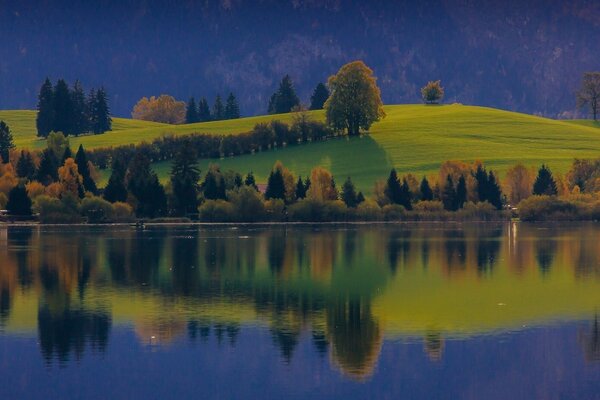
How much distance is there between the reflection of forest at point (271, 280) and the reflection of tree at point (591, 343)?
0.20 m

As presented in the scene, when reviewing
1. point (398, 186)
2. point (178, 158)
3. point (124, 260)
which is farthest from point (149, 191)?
point (124, 260)

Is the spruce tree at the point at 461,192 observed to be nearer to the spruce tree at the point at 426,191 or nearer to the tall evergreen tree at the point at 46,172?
the spruce tree at the point at 426,191

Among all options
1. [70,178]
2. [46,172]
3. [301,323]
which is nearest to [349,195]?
[70,178]

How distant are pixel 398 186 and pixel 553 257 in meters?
66.9

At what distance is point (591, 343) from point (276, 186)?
10880 centimetres

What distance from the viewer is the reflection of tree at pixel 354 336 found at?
49.9 metres

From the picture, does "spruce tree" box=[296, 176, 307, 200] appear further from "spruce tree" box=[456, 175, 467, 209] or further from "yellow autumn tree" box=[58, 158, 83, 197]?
"yellow autumn tree" box=[58, 158, 83, 197]

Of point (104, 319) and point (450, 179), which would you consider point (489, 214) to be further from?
point (104, 319)

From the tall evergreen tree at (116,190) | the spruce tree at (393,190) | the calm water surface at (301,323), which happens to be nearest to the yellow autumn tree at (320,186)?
the spruce tree at (393,190)

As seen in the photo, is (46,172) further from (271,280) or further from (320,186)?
(271,280)

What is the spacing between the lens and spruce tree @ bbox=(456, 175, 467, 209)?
166 meters

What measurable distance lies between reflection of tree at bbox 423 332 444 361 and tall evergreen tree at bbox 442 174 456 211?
110 metres

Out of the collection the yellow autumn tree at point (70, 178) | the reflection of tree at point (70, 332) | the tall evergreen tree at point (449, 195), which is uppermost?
the yellow autumn tree at point (70, 178)

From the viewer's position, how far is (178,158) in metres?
176
